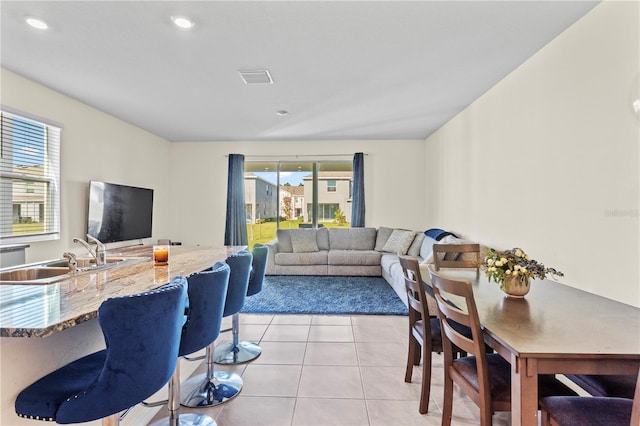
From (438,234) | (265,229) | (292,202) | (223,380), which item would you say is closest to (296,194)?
(292,202)

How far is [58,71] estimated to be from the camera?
315cm

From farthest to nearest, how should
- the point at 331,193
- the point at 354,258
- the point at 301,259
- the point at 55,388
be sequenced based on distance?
the point at 331,193 → the point at 301,259 → the point at 354,258 → the point at 55,388

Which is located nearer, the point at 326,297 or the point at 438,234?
the point at 326,297

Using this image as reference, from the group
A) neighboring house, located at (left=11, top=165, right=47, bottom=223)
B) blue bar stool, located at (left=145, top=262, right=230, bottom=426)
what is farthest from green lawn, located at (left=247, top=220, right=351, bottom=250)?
blue bar stool, located at (left=145, top=262, right=230, bottom=426)

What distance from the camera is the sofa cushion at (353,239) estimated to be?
6113mm

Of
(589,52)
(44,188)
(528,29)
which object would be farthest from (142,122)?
(589,52)

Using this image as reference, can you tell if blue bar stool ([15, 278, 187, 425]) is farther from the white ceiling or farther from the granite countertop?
the white ceiling

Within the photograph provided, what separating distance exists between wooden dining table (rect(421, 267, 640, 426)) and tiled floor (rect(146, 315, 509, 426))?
0.81 m

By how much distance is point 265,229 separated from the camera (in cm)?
688

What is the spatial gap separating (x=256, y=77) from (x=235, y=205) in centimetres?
353

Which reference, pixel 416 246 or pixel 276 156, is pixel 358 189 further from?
pixel 276 156

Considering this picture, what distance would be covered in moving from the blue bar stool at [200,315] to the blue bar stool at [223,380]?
15.4 inches

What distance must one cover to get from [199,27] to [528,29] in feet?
8.01

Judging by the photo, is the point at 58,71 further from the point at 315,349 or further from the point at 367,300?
the point at 367,300
